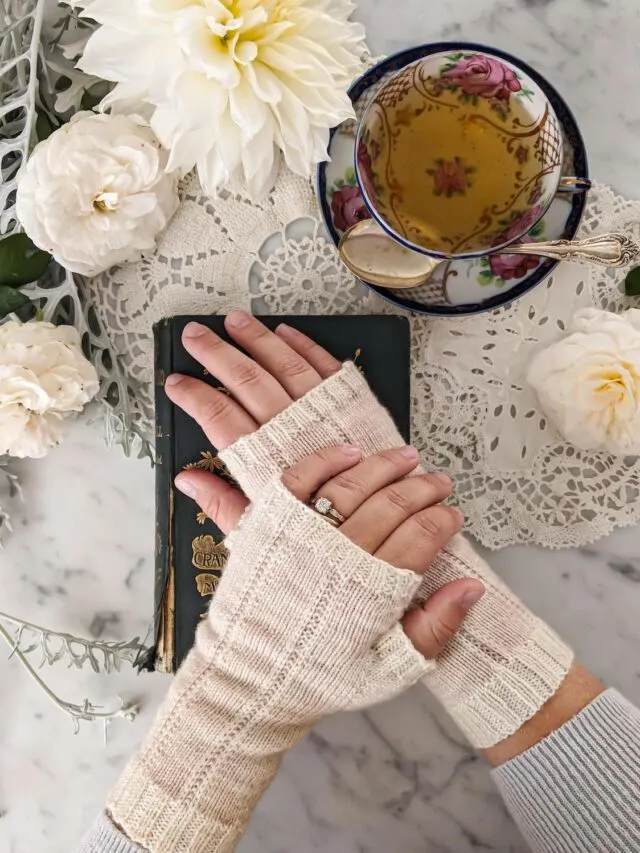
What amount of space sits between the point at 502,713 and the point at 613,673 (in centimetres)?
18

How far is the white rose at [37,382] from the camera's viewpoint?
0.61 meters

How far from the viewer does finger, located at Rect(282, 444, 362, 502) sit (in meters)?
0.60

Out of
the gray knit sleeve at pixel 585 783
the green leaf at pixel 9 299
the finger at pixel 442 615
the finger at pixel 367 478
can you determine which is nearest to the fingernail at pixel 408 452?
the finger at pixel 367 478

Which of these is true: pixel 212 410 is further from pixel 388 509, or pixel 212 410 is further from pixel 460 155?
pixel 460 155

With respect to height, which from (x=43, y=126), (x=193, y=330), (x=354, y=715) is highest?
(x=43, y=126)

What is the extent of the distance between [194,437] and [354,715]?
1.05ft

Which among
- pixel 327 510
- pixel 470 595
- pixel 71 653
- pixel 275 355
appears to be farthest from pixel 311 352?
pixel 71 653

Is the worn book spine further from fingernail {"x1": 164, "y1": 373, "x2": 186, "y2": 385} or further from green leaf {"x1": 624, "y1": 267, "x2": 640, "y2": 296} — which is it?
green leaf {"x1": 624, "y1": 267, "x2": 640, "y2": 296}

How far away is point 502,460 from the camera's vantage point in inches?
27.4

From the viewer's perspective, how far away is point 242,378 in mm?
636

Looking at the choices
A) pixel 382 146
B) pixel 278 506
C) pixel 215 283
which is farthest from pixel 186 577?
pixel 382 146

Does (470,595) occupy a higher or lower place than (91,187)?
lower

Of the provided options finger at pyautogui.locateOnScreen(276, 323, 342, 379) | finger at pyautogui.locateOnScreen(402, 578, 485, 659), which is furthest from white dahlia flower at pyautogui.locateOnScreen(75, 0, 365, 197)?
finger at pyautogui.locateOnScreen(402, 578, 485, 659)

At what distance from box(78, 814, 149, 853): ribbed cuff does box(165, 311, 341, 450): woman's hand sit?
32cm
